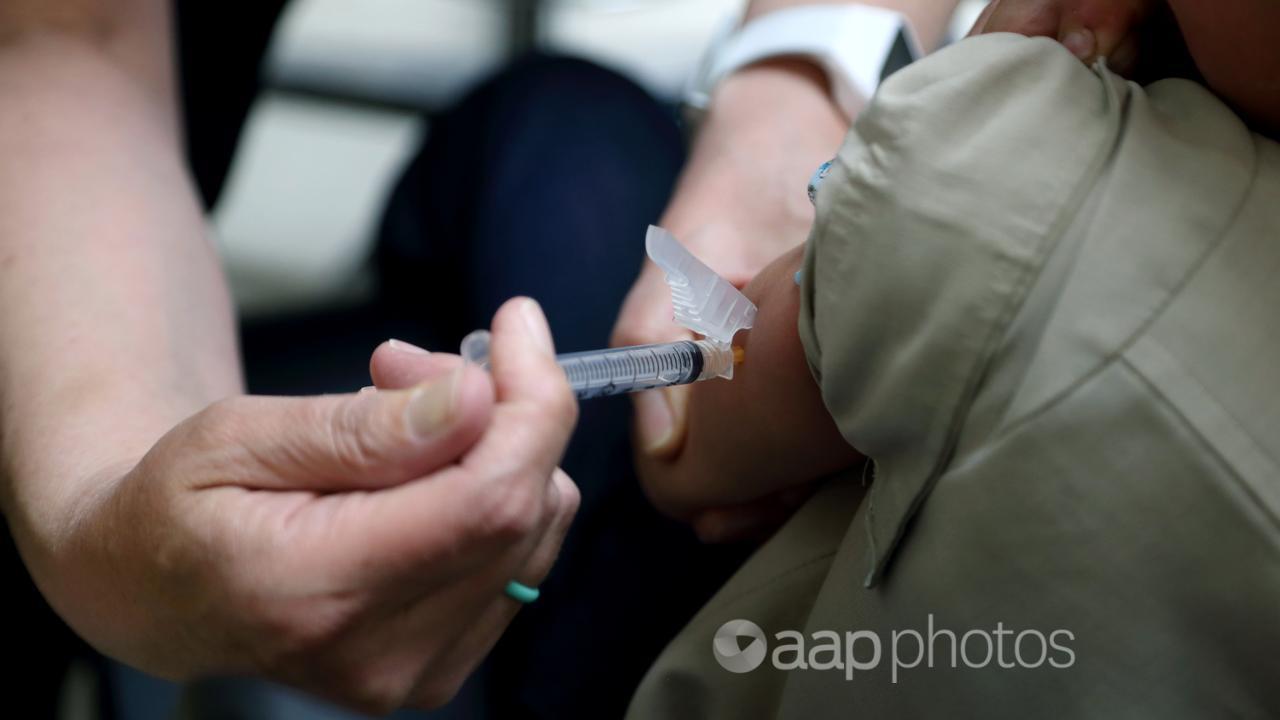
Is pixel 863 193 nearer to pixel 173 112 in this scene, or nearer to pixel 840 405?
pixel 840 405

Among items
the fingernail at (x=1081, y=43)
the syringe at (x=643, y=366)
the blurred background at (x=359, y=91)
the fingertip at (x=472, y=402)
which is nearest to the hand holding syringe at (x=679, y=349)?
the syringe at (x=643, y=366)

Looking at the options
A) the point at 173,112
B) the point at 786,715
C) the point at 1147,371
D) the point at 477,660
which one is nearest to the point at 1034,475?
the point at 1147,371

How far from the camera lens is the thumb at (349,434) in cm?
44

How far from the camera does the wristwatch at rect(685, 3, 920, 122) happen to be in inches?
33.5

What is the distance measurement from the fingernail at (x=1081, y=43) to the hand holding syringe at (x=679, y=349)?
220mm

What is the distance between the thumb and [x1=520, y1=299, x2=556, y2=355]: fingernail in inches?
1.4

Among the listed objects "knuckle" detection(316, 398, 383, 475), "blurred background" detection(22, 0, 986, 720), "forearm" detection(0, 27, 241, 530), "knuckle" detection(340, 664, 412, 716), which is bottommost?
"blurred background" detection(22, 0, 986, 720)

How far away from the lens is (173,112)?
2.91 feet

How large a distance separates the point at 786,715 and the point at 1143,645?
187 mm

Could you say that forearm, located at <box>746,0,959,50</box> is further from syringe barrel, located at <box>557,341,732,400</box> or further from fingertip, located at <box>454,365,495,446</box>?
fingertip, located at <box>454,365,495,446</box>

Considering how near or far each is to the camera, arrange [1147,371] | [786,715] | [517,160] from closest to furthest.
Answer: [1147,371] < [786,715] < [517,160]

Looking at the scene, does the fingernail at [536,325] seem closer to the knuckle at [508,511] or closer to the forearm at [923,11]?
the knuckle at [508,511]

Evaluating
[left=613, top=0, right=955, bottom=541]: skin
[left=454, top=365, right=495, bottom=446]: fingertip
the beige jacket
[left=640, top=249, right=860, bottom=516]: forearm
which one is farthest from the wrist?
[left=454, top=365, right=495, bottom=446]: fingertip

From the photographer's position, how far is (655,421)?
2.50ft
